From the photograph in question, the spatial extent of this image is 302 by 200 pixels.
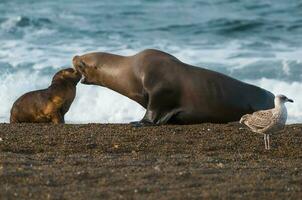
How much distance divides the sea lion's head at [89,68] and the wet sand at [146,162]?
5.33 ft

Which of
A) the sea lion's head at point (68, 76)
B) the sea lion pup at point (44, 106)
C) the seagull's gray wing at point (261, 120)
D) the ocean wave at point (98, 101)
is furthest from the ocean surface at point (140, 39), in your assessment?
the seagull's gray wing at point (261, 120)

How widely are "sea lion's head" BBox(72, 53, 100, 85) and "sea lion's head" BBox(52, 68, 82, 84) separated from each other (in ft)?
0.36

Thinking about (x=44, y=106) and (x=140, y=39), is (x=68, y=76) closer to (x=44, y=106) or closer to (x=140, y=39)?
(x=44, y=106)

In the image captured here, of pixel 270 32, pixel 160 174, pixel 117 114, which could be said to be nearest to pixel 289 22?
pixel 270 32

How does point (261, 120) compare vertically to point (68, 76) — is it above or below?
above

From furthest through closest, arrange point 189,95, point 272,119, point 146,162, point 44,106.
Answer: point 44,106
point 189,95
point 272,119
point 146,162

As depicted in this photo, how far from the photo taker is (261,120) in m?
8.85

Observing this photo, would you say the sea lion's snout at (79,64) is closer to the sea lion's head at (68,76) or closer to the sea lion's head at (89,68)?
the sea lion's head at (89,68)

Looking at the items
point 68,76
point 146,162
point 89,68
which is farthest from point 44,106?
point 146,162

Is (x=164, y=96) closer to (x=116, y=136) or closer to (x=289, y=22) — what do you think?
(x=116, y=136)

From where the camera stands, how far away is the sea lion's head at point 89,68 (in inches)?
476

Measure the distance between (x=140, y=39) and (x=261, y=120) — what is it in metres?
13.1

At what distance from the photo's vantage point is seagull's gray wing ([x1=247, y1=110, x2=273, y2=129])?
8.79 metres

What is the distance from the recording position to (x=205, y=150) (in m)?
8.94
